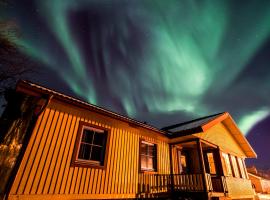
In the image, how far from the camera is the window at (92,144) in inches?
291

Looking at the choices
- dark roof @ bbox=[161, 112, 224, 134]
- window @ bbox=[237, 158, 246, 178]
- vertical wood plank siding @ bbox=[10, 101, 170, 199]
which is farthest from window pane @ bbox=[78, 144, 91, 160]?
window @ bbox=[237, 158, 246, 178]

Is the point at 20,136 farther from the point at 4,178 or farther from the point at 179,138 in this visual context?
the point at 179,138

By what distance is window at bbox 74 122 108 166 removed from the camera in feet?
24.2

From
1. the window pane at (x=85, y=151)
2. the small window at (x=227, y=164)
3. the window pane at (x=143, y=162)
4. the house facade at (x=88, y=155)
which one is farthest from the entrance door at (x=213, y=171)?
the window pane at (x=85, y=151)

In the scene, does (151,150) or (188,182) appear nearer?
(188,182)

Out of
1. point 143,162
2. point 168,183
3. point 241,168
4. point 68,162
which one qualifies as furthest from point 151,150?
point 241,168

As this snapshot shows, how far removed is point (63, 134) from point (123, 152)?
322 centimetres

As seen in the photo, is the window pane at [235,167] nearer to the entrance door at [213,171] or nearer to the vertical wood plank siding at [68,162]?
the entrance door at [213,171]

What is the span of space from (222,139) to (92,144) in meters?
11.3

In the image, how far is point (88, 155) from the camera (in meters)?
7.83

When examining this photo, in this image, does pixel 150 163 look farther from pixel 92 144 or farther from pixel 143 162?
pixel 92 144

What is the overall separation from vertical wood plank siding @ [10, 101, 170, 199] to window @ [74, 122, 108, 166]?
0.26 meters

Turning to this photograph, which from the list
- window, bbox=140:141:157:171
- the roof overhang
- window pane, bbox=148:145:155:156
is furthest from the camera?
the roof overhang

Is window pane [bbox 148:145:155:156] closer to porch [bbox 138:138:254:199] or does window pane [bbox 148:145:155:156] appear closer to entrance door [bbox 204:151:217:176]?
porch [bbox 138:138:254:199]
